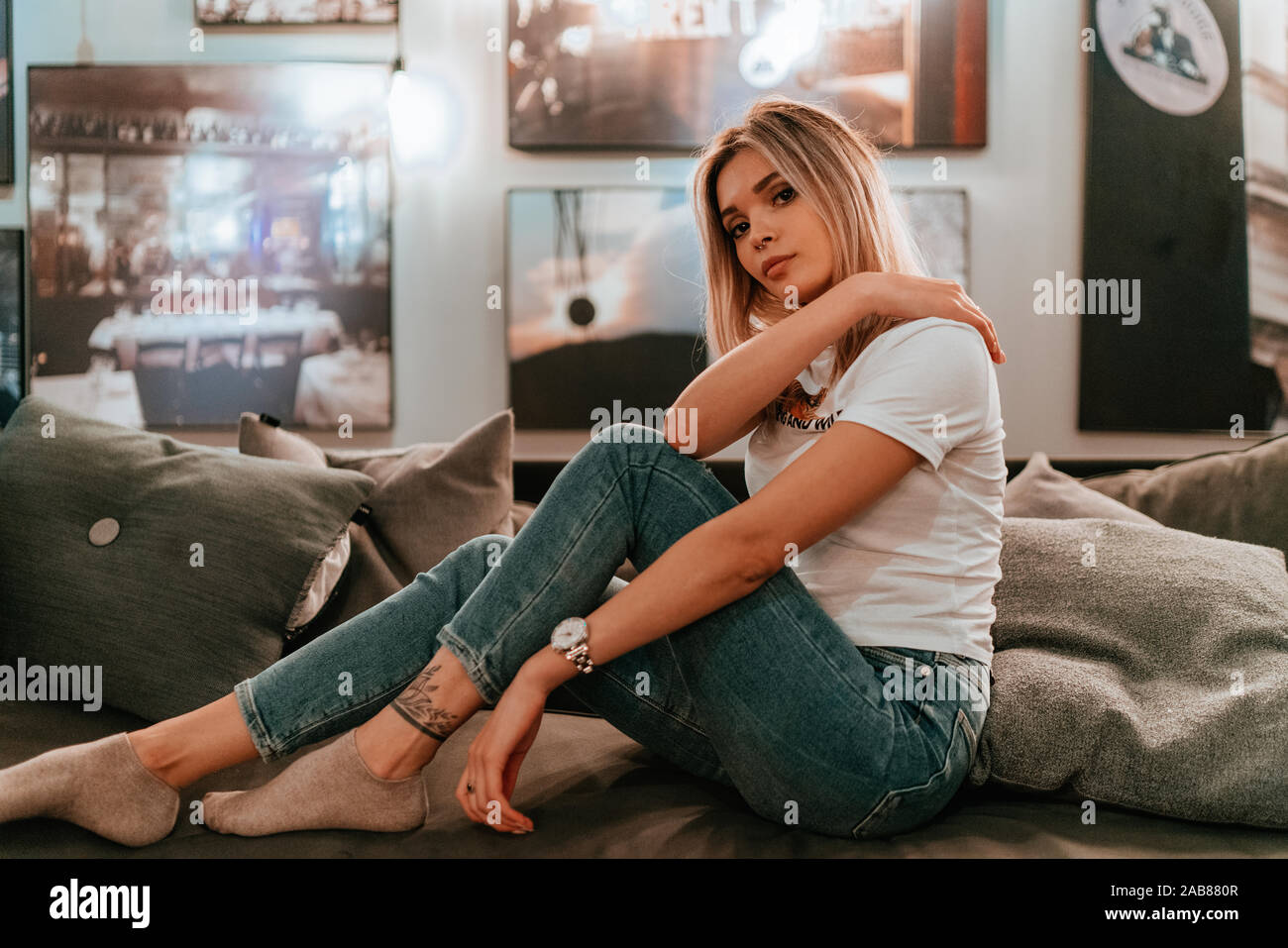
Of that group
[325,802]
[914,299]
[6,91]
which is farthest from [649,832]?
[6,91]

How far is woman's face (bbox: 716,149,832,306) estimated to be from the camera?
4.03 feet

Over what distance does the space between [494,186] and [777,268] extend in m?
1.17

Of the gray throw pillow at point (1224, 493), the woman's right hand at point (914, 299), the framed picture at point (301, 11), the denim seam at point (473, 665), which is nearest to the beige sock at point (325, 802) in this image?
the denim seam at point (473, 665)

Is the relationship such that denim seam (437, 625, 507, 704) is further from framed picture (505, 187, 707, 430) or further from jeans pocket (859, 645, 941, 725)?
framed picture (505, 187, 707, 430)

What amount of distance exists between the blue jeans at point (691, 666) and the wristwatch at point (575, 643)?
16mm

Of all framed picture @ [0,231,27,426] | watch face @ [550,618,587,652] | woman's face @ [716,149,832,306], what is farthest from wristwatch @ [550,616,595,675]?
framed picture @ [0,231,27,426]

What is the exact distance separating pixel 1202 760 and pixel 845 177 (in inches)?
33.6

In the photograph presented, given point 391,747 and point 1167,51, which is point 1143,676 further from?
point 1167,51

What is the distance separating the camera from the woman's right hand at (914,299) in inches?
41.8

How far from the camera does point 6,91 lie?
7.18 feet

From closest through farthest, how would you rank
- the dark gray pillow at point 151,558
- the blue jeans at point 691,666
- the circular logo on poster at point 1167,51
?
the blue jeans at point 691,666, the dark gray pillow at point 151,558, the circular logo on poster at point 1167,51

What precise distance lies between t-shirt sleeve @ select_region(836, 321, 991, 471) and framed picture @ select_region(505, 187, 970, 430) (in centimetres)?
116

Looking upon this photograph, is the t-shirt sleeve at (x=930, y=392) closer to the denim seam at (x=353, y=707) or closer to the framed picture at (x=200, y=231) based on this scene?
the denim seam at (x=353, y=707)
